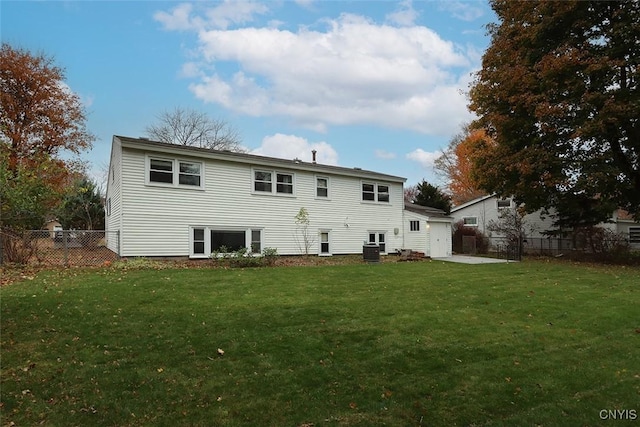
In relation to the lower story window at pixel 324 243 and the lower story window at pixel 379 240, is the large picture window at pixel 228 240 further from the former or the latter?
the lower story window at pixel 379 240

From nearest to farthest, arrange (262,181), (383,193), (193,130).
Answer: (262,181) < (383,193) < (193,130)

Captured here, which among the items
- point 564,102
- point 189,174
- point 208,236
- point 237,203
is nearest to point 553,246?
point 564,102

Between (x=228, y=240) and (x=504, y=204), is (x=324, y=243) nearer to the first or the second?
(x=228, y=240)

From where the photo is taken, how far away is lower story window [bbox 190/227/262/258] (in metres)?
16.5

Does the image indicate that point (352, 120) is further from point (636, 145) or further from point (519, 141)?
point (636, 145)

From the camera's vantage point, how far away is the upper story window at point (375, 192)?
21797 mm

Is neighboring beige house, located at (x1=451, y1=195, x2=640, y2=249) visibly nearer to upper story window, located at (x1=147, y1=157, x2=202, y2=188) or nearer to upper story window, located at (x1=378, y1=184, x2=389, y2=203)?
upper story window, located at (x1=378, y1=184, x2=389, y2=203)

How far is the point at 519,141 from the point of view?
1809cm

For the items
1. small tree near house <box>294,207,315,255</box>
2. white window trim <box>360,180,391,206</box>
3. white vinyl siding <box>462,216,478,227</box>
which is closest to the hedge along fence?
small tree near house <box>294,207,315,255</box>

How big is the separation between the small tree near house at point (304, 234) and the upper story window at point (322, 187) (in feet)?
4.33

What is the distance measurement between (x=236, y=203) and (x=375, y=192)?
8383 mm

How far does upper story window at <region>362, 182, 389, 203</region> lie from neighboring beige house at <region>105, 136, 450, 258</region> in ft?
0.19

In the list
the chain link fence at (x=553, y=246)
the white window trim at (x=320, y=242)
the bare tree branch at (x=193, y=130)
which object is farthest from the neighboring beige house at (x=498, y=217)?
the bare tree branch at (x=193, y=130)

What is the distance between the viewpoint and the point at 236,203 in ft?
57.4
